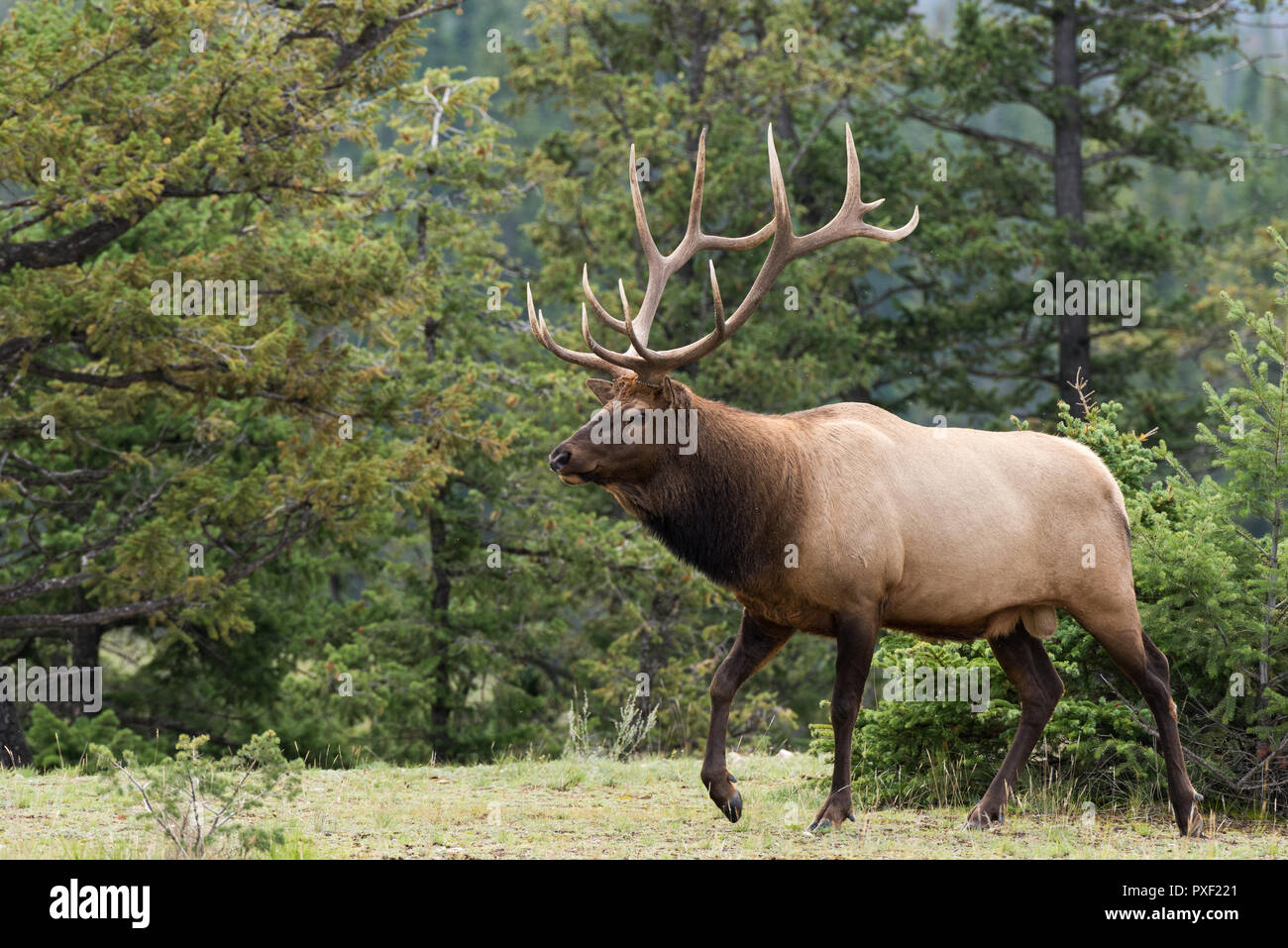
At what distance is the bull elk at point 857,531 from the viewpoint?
22.7 ft

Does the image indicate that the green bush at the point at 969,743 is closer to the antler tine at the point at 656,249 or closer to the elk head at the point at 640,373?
the elk head at the point at 640,373

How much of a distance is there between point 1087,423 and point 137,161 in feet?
25.9

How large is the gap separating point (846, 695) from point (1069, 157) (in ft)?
63.0

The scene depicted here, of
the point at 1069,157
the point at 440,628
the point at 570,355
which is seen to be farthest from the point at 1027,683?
the point at 1069,157

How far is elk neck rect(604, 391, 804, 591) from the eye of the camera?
274 inches

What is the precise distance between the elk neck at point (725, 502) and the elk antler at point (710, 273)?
1.39 feet

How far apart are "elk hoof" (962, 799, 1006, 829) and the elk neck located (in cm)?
164

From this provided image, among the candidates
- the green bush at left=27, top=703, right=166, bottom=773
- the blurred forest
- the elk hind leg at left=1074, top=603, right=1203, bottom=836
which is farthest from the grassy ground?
the green bush at left=27, top=703, right=166, bottom=773

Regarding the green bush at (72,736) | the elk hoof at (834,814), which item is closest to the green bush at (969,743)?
the elk hoof at (834,814)

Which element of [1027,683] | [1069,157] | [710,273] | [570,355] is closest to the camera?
[570,355]

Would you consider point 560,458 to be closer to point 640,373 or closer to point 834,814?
point 640,373

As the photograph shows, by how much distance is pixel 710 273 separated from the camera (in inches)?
300

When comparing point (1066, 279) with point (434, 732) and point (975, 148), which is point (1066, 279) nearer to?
point (975, 148)

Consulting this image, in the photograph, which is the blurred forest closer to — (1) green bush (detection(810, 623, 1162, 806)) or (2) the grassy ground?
(1) green bush (detection(810, 623, 1162, 806))
